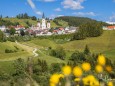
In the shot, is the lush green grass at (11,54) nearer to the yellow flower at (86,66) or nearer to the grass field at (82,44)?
the grass field at (82,44)

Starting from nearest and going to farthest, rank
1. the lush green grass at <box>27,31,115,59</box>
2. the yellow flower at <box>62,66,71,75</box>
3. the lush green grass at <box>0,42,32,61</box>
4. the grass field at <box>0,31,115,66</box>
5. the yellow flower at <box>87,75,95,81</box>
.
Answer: the yellow flower at <box>62,66,71,75</box> → the yellow flower at <box>87,75,95,81</box> → the lush green grass at <box>0,42,32,61</box> → the grass field at <box>0,31,115,66</box> → the lush green grass at <box>27,31,115,59</box>

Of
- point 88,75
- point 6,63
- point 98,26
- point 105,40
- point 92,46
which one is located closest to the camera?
point 88,75

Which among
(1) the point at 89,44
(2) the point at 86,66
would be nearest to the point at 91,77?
(2) the point at 86,66

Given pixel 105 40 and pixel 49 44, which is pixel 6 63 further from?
pixel 105 40

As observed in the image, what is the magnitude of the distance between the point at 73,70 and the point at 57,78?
0.57ft

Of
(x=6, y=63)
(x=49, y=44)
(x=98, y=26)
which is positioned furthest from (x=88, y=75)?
(x=98, y=26)

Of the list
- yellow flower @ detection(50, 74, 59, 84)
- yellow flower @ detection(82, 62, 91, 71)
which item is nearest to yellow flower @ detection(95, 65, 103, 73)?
yellow flower @ detection(82, 62, 91, 71)

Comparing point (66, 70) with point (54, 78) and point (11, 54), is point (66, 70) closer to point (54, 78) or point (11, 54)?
point (54, 78)

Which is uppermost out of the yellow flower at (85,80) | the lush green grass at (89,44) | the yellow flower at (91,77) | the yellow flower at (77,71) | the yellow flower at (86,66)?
the yellow flower at (86,66)

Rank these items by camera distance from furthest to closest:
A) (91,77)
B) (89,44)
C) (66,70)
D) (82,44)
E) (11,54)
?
(82,44), (89,44), (11,54), (91,77), (66,70)

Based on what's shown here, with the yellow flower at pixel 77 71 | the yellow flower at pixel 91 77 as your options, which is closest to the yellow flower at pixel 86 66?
the yellow flower at pixel 77 71

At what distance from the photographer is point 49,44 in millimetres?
126688

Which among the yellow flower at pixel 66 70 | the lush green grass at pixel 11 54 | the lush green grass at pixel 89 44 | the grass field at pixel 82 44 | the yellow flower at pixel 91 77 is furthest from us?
the lush green grass at pixel 89 44

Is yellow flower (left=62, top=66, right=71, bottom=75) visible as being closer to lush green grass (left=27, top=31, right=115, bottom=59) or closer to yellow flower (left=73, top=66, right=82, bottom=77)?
yellow flower (left=73, top=66, right=82, bottom=77)
